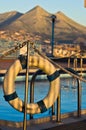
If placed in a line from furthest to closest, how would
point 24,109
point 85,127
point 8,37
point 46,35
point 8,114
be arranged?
point 46,35 < point 8,37 < point 8,114 < point 85,127 < point 24,109

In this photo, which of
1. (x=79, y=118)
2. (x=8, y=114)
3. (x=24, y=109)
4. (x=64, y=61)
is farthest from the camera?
(x=64, y=61)

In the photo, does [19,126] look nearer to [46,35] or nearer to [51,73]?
[51,73]

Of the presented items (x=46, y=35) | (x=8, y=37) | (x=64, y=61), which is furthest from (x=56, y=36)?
(x=64, y=61)

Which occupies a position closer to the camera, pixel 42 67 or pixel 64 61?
pixel 42 67

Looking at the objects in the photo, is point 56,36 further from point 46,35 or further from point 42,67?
point 42,67

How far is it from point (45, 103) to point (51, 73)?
52 centimetres

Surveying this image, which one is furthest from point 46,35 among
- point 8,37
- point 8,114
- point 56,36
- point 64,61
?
point 8,114

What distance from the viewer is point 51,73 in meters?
5.77

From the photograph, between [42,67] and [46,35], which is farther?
[46,35]

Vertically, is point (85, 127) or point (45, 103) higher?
point (45, 103)

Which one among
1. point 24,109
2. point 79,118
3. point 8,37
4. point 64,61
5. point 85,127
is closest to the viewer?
point 24,109

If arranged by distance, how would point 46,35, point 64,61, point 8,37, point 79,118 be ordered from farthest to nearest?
point 46,35 < point 8,37 < point 64,61 < point 79,118

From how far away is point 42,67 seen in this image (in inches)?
226

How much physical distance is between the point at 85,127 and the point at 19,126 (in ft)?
3.65
